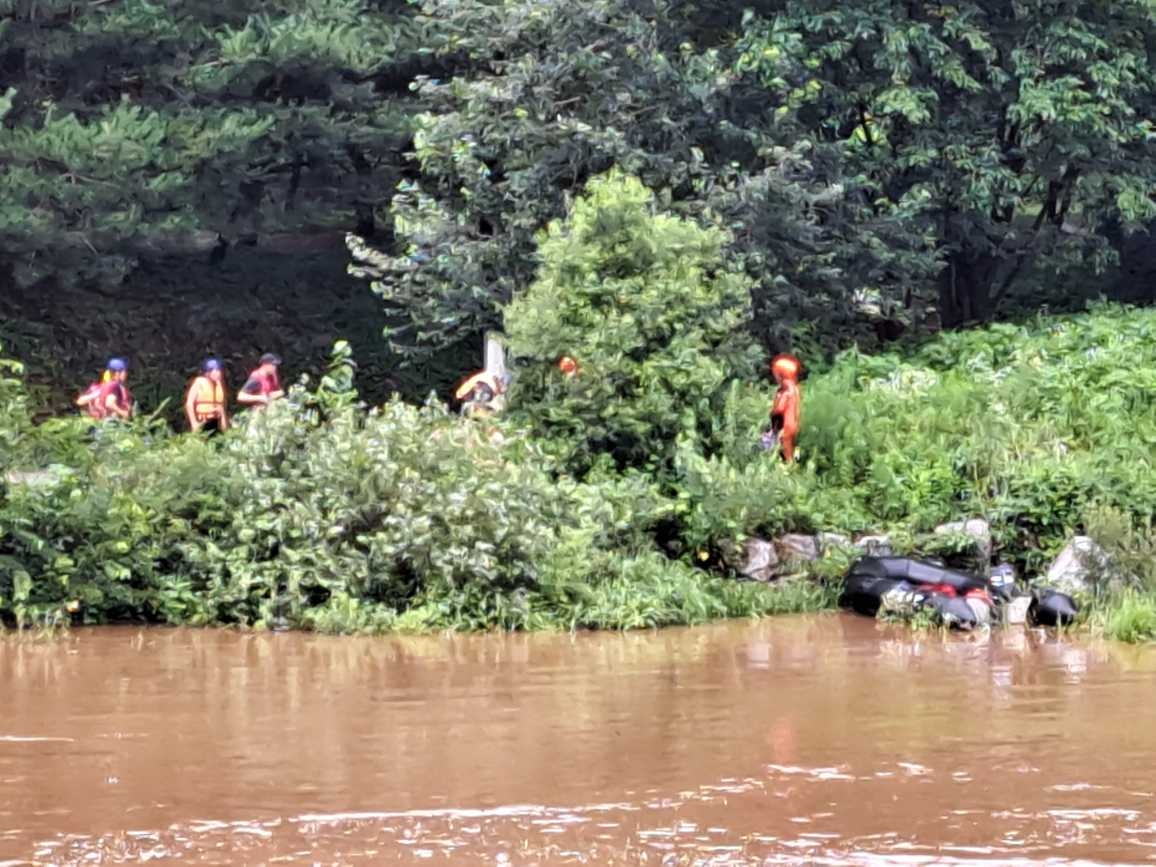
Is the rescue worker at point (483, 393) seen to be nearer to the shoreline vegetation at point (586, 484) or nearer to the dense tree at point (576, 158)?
the shoreline vegetation at point (586, 484)

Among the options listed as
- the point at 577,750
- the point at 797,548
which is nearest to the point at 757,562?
the point at 797,548

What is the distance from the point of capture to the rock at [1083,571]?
51.6 feet

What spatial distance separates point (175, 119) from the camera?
25734 millimetres

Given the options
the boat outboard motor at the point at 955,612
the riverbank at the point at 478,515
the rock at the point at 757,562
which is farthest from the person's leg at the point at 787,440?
the boat outboard motor at the point at 955,612

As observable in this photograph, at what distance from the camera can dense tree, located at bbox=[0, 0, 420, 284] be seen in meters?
24.9

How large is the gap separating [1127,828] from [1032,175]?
18146 millimetres

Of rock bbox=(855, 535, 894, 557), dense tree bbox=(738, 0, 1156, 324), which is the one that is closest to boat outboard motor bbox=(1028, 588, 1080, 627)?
rock bbox=(855, 535, 894, 557)

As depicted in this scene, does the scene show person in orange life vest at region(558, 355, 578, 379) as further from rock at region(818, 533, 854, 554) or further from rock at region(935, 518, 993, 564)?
rock at region(935, 518, 993, 564)

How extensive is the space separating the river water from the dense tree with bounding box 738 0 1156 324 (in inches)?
417

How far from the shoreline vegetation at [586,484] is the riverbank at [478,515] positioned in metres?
0.03

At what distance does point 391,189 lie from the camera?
1114 inches

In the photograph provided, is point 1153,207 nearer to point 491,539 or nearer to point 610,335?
point 610,335

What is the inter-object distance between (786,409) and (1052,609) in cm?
383

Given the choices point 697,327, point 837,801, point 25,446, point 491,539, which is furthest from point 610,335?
point 837,801
